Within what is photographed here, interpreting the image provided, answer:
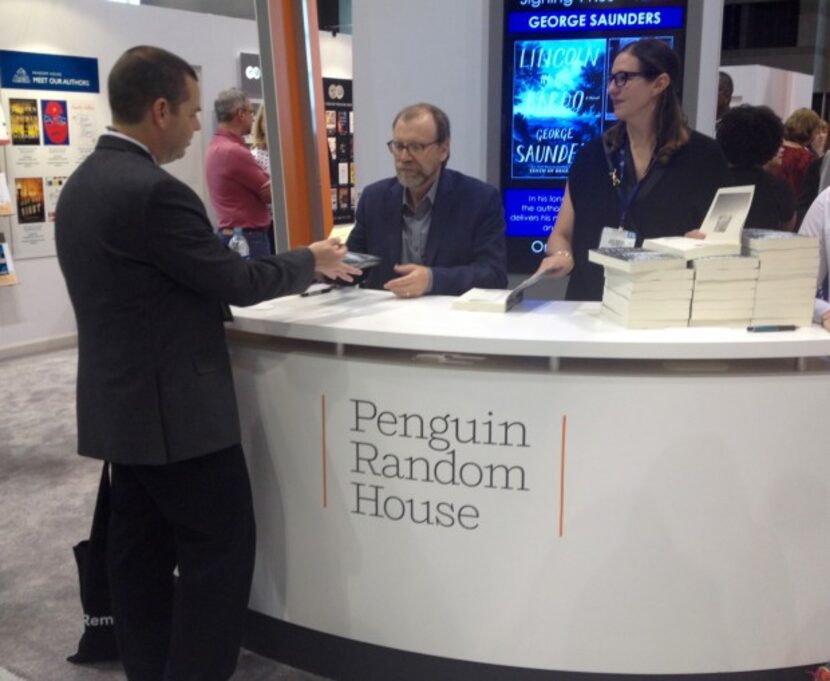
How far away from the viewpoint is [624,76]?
2725 mm

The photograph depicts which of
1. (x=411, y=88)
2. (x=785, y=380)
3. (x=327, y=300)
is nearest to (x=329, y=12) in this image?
(x=411, y=88)

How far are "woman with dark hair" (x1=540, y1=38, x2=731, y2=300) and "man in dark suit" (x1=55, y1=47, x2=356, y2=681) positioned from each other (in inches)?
40.7

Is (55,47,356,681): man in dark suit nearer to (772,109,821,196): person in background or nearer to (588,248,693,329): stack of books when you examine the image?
(588,248,693,329): stack of books

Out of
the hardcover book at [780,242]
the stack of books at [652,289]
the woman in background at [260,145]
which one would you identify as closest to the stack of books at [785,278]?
the hardcover book at [780,242]

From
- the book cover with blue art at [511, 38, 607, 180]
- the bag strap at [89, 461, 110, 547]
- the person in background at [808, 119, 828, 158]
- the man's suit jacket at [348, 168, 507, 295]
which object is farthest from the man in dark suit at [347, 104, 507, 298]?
the person in background at [808, 119, 828, 158]

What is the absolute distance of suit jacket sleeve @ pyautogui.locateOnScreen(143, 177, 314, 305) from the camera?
1956 millimetres

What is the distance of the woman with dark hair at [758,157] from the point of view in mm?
3447

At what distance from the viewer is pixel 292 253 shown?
7.57 feet

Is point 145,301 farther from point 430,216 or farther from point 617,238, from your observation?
point 617,238

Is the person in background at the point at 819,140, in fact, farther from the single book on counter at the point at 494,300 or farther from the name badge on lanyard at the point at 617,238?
the single book on counter at the point at 494,300

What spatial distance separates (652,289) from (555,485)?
52cm

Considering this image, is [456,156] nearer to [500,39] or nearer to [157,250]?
[500,39]

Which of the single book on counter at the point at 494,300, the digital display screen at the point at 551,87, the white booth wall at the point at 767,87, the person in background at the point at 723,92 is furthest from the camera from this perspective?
the white booth wall at the point at 767,87

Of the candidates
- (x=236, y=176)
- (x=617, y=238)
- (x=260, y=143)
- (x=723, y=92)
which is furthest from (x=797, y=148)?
(x=617, y=238)
